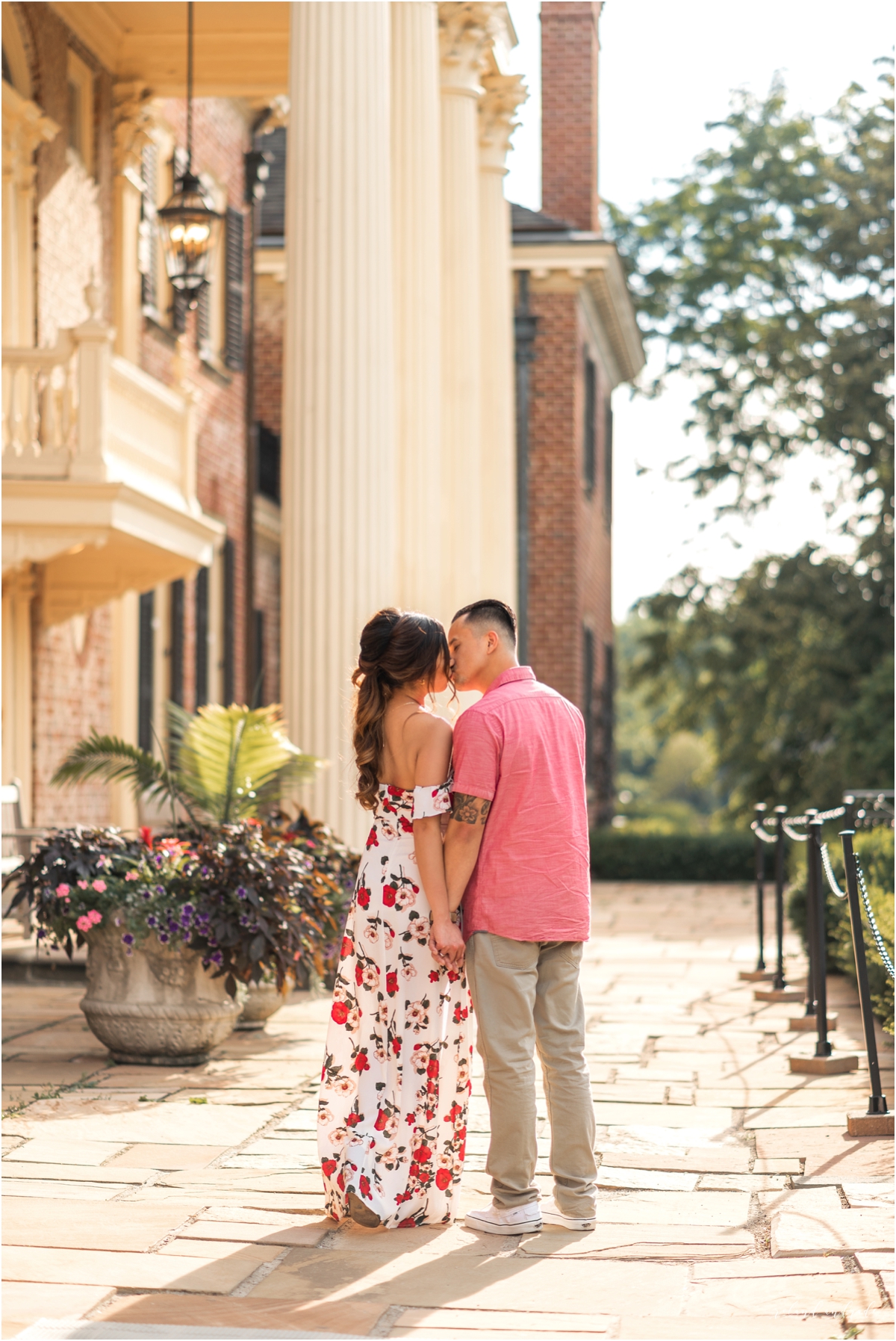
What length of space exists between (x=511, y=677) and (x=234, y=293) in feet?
47.1

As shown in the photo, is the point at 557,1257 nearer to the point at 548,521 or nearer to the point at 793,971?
the point at 793,971

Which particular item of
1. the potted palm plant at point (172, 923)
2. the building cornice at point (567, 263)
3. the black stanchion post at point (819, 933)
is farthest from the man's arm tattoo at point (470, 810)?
the building cornice at point (567, 263)

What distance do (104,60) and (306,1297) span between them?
12.9 metres

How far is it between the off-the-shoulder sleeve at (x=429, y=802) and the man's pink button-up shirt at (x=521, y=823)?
0.25 ft

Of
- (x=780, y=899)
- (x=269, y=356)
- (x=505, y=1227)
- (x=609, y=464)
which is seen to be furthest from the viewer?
(x=609, y=464)

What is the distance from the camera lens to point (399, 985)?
4.86 metres

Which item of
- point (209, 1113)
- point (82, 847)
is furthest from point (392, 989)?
point (82, 847)

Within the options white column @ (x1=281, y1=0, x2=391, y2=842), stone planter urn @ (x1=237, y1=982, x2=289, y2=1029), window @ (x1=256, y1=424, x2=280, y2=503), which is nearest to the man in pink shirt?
stone planter urn @ (x1=237, y1=982, x2=289, y2=1029)

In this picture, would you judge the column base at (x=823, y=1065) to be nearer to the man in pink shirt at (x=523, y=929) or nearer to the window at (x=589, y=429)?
the man in pink shirt at (x=523, y=929)

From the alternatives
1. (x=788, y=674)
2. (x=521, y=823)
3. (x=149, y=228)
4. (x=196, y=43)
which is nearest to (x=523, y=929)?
(x=521, y=823)

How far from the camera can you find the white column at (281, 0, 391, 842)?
969 cm

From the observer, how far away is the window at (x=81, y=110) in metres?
13.9

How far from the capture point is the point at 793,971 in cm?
1137

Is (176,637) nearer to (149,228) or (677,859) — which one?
(149,228)
